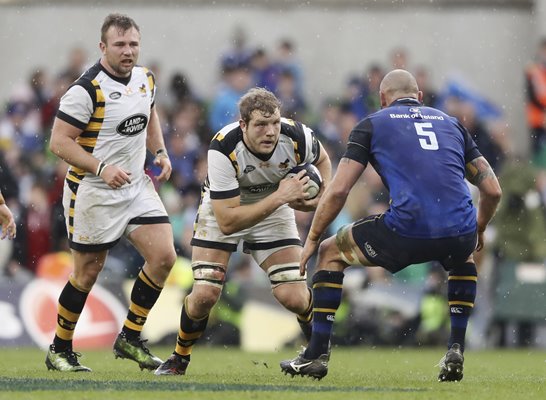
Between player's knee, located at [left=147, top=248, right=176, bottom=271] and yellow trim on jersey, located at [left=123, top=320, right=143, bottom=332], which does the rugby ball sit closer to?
player's knee, located at [left=147, top=248, right=176, bottom=271]

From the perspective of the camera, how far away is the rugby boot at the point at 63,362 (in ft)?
33.0

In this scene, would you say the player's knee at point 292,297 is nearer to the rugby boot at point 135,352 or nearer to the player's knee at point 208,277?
the player's knee at point 208,277

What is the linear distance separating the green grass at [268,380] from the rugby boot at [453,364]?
0.06m

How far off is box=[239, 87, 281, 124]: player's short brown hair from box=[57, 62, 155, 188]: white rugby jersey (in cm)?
112

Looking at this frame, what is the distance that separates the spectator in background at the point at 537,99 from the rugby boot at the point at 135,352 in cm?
924

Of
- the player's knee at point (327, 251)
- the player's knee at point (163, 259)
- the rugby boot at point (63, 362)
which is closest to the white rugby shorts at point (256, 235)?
the player's knee at point (163, 259)

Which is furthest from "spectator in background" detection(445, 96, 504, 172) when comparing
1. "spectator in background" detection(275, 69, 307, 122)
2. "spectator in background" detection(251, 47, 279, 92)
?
"spectator in background" detection(251, 47, 279, 92)

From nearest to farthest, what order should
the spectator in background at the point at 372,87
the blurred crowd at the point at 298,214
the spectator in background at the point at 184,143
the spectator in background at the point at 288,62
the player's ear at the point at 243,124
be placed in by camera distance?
the player's ear at the point at 243,124
the blurred crowd at the point at 298,214
the spectator in background at the point at 184,143
the spectator in background at the point at 372,87
the spectator in background at the point at 288,62

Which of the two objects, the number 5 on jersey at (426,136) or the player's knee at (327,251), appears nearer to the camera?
the number 5 on jersey at (426,136)

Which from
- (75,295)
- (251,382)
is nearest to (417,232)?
(251,382)

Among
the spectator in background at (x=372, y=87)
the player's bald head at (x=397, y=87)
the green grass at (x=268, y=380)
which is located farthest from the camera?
the spectator in background at (x=372, y=87)

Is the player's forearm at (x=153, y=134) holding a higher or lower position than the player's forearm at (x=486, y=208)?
higher

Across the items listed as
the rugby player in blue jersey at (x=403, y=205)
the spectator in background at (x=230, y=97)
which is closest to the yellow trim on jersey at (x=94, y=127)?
the rugby player in blue jersey at (x=403, y=205)

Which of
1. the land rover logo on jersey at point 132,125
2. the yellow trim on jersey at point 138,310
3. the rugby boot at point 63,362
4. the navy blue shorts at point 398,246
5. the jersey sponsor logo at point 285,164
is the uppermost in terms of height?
the land rover logo on jersey at point 132,125
